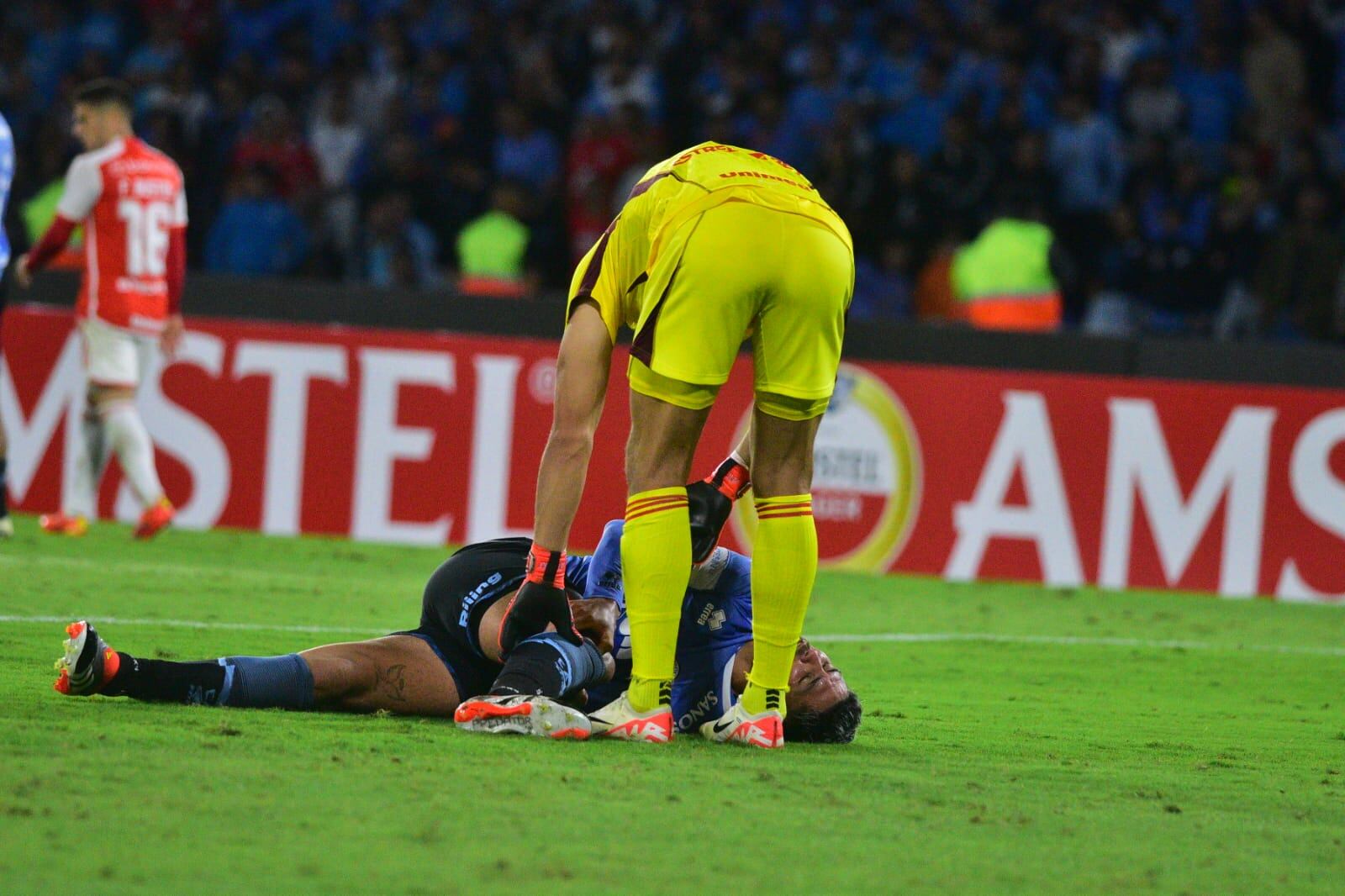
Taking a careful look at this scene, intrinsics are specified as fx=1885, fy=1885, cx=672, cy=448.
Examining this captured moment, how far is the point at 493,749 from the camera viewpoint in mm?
4484

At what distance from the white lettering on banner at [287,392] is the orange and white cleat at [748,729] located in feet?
18.8

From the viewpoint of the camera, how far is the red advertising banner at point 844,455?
1004 centimetres

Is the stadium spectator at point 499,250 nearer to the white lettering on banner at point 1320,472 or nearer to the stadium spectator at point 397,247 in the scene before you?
the stadium spectator at point 397,247

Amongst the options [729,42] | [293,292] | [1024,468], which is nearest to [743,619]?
[1024,468]

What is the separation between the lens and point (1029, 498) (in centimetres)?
1009

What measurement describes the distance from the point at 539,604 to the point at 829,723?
0.86 metres

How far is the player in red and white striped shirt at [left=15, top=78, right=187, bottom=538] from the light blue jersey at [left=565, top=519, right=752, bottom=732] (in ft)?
15.7

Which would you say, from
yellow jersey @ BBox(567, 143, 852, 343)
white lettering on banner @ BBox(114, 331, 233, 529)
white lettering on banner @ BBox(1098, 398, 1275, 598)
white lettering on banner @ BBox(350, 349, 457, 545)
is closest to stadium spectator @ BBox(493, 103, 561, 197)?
white lettering on banner @ BBox(350, 349, 457, 545)

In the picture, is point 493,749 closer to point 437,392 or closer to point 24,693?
point 24,693

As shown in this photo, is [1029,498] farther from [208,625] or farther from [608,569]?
[608,569]

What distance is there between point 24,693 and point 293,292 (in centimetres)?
616

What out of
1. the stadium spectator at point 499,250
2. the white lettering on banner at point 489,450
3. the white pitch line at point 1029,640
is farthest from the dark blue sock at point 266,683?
the stadium spectator at point 499,250

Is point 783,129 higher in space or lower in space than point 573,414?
higher

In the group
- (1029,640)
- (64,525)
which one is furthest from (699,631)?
(64,525)
